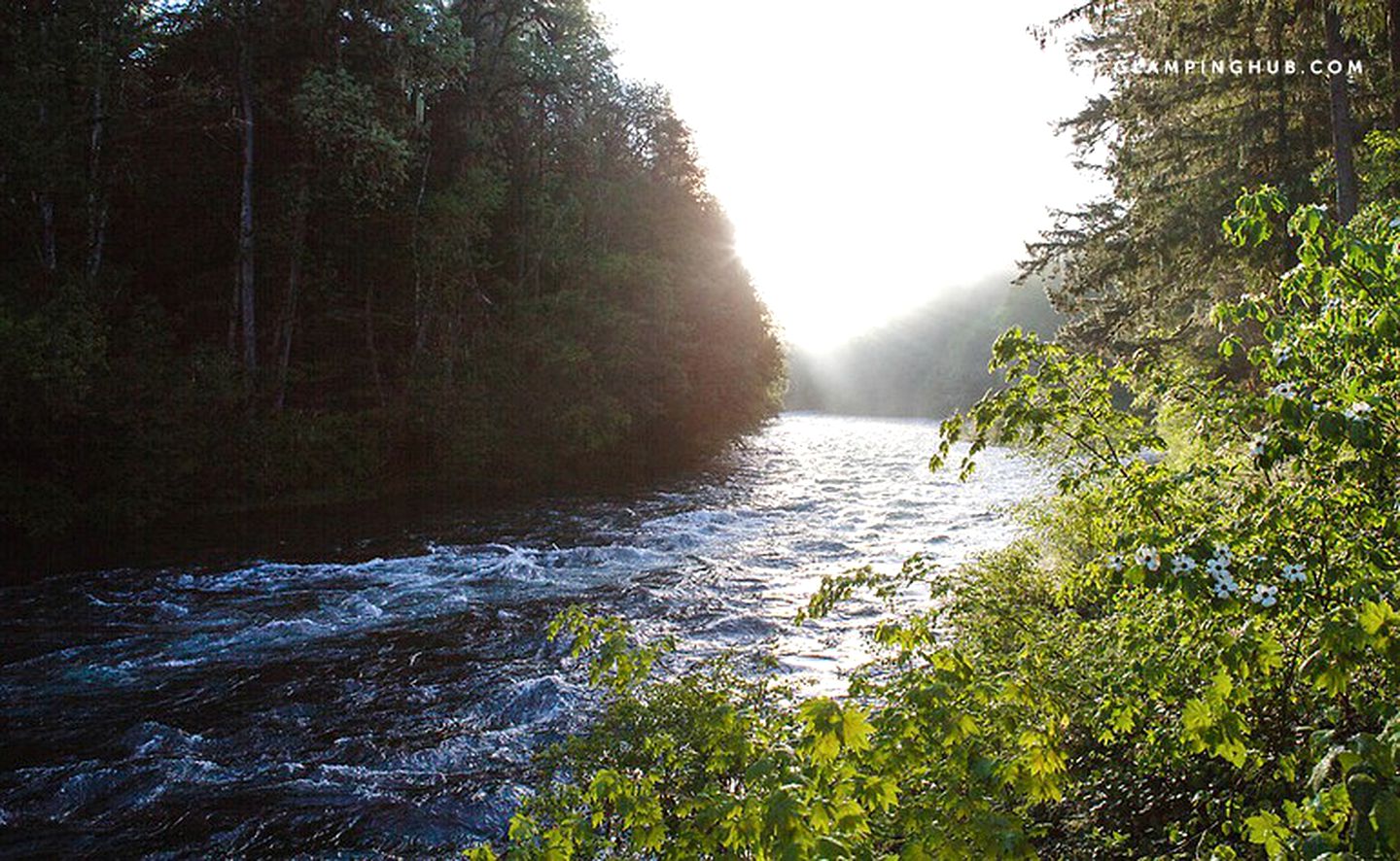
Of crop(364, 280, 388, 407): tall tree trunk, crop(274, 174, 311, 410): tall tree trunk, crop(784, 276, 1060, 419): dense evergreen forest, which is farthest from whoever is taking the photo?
crop(784, 276, 1060, 419): dense evergreen forest

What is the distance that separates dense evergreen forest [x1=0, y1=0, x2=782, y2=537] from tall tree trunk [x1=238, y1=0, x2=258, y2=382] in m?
0.08

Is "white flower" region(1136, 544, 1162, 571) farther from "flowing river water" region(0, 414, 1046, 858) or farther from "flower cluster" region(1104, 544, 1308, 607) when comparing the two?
"flowing river water" region(0, 414, 1046, 858)

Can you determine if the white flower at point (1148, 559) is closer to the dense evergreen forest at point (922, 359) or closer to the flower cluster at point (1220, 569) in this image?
the flower cluster at point (1220, 569)

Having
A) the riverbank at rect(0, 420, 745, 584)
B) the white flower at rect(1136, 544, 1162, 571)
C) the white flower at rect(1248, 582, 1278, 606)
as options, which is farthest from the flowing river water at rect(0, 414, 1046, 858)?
the white flower at rect(1248, 582, 1278, 606)

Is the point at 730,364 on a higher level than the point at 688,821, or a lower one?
higher

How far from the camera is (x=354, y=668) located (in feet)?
33.5

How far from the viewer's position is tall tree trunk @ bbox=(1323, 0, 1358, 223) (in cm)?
1224

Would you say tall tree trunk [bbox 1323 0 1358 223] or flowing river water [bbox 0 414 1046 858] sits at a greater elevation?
tall tree trunk [bbox 1323 0 1358 223]

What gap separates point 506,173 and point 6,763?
2567cm

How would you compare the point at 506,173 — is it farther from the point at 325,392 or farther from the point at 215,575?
the point at 215,575

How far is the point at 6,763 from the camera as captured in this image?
24.5 feet

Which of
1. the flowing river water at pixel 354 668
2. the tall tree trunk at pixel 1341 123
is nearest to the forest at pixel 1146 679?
the flowing river water at pixel 354 668

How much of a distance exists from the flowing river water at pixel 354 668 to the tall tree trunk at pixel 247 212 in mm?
7200

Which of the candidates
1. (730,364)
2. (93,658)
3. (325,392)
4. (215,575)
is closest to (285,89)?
(325,392)
